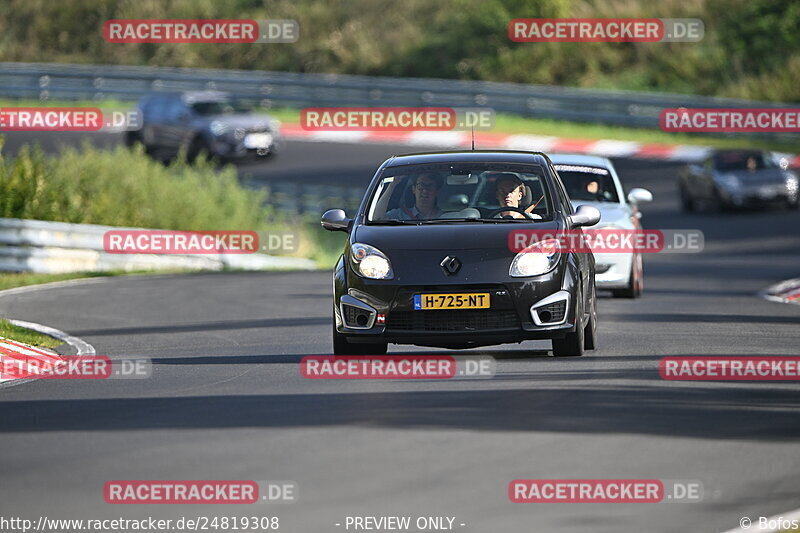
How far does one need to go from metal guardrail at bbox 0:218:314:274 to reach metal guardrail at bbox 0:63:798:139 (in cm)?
1686

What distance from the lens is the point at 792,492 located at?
7676 millimetres

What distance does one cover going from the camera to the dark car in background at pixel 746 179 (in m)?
32.2

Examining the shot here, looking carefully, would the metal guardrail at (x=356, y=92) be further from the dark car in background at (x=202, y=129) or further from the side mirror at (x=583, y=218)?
the side mirror at (x=583, y=218)

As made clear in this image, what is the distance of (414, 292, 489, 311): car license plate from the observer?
11.8 metres

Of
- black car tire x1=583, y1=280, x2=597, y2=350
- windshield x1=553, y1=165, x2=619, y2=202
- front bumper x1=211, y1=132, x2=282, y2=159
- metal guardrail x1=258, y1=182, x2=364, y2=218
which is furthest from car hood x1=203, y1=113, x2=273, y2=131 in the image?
black car tire x1=583, y1=280, x2=597, y2=350

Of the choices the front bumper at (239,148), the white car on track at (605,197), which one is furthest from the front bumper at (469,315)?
the front bumper at (239,148)

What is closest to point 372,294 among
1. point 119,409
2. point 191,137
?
point 119,409

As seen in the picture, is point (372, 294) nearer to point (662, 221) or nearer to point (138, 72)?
point (662, 221)

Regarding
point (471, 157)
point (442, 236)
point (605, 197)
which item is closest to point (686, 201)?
point (605, 197)

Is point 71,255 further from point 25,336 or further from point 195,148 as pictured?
point 195,148

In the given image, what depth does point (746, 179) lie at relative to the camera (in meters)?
32.2

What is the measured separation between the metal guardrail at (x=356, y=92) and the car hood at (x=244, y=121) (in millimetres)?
6269

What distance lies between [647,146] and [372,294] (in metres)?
27.9

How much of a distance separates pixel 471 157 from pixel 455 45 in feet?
123
